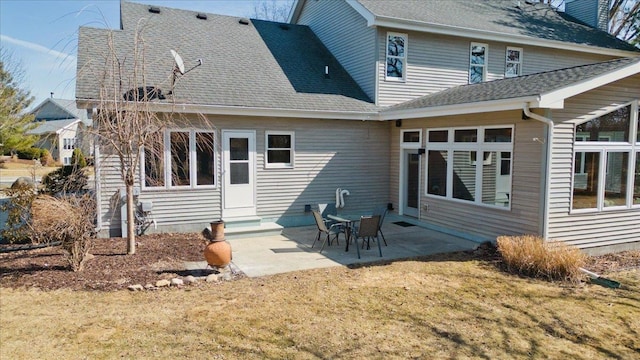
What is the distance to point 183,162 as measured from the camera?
10047 mm

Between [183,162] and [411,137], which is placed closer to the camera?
[183,162]

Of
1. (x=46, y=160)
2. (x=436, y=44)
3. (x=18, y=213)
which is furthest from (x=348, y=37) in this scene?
(x=46, y=160)

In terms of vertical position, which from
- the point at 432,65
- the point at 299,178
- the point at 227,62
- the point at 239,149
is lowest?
the point at 299,178

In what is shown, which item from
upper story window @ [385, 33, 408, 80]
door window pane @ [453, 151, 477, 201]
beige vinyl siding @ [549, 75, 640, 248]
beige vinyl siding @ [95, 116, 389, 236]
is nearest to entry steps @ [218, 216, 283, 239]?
beige vinyl siding @ [95, 116, 389, 236]

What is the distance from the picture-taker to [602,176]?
852cm

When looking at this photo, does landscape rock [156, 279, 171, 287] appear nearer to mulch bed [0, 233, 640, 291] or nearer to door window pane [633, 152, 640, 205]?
mulch bed [0, 233, 640, 291]

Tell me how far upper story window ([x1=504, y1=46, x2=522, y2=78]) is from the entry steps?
31.2ft

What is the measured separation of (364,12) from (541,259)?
8345 millimetres

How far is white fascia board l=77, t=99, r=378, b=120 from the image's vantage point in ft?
30.1

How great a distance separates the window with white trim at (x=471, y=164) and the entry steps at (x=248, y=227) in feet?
14.0

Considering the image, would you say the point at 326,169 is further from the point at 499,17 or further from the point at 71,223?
the point at 499,17

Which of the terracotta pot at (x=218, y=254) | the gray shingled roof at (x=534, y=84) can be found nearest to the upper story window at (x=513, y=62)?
the gray shingled roof at (x=534, y=84)

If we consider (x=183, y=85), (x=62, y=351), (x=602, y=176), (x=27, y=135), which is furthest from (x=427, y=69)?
(x=27, y=135)

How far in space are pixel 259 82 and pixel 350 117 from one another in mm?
2757
